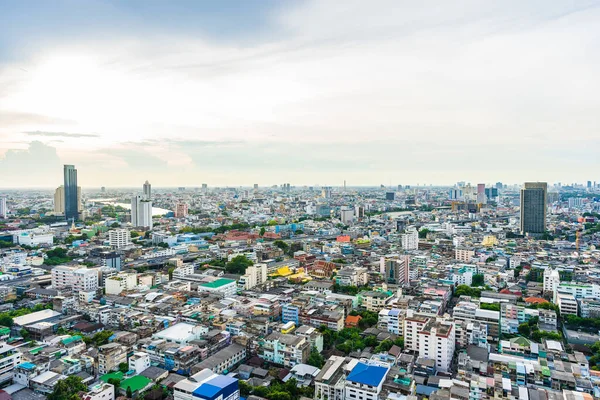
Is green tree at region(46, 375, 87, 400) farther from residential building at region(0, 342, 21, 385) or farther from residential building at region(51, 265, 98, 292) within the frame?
residential building at region(51, 265, 98, 292)

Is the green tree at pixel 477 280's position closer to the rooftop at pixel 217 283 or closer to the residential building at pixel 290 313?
the residential building at pixel 290 313

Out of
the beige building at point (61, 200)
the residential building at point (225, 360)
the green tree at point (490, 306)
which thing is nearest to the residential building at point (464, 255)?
the green tree at point (490, 306)

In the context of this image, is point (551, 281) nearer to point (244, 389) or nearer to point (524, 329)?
point (524, 329)

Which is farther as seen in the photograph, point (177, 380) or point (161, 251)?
point (161, 251)

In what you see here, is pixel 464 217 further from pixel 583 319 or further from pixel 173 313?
pixel 173 313

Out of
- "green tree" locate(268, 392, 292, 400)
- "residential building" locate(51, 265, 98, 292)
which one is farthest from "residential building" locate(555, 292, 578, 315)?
"residential building" locate(51, 265, 98, 292)

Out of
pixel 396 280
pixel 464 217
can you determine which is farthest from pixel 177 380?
pixel 464 217
